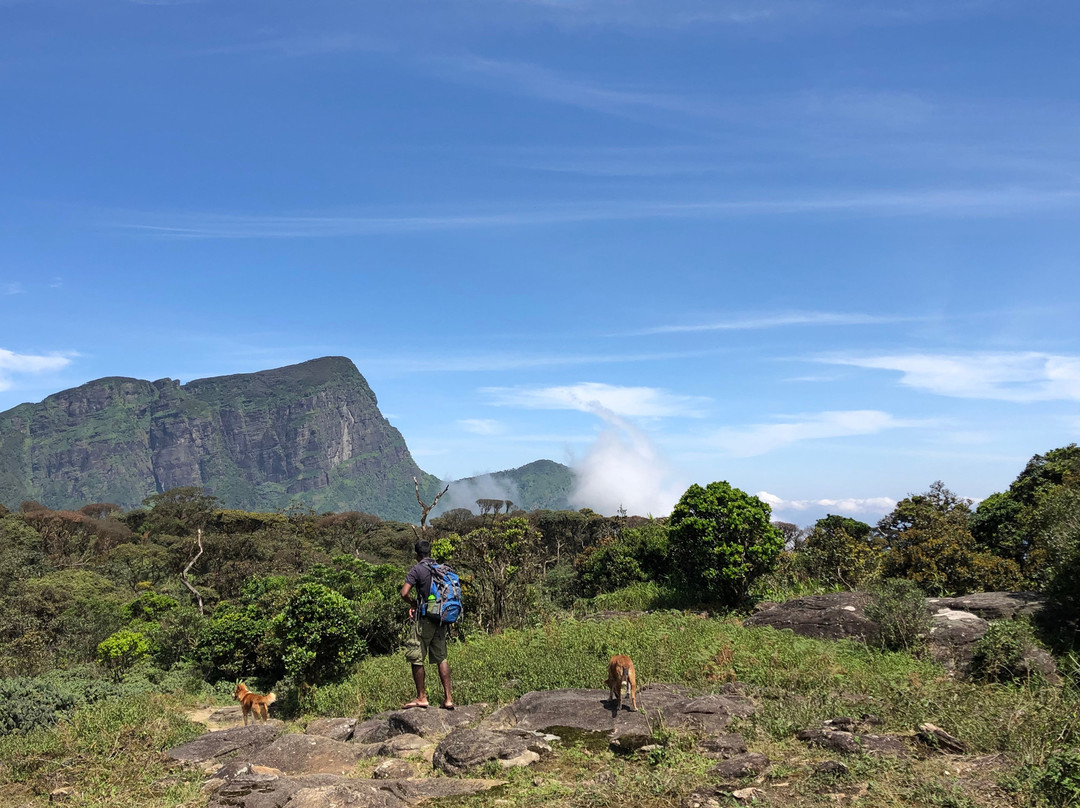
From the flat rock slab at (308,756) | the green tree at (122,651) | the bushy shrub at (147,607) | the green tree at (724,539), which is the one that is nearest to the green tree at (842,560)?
the green tree at (724,539)

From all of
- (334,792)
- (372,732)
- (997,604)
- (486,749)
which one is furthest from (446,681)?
(997,604)

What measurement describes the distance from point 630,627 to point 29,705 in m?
9.61

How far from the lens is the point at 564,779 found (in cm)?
604

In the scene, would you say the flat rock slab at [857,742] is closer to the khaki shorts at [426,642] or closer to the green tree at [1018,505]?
the khaki shorts at [426,642]

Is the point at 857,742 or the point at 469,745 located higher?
the point at 857,742

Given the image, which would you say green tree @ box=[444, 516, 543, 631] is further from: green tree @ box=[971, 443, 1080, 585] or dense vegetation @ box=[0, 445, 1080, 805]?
green tree @ box=[971, 443, 1080, 585]

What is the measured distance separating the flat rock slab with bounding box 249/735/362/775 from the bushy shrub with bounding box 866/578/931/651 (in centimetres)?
900

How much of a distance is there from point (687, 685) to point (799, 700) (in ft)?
5.40

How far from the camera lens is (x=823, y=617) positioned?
13.6 m

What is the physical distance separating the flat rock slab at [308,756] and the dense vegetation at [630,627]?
76.2 inches

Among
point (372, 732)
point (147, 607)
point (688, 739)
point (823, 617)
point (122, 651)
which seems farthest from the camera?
point (147, 607)

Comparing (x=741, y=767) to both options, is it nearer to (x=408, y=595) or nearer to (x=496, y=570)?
(x=408, y=595)

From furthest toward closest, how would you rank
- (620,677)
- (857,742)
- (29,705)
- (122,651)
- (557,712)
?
1. (122,651)
2. (29,705)
3. (557,712)
4. (620,677)
5. (857,742)

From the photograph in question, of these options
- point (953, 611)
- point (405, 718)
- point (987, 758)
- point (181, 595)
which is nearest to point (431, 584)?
point (405, 718)
